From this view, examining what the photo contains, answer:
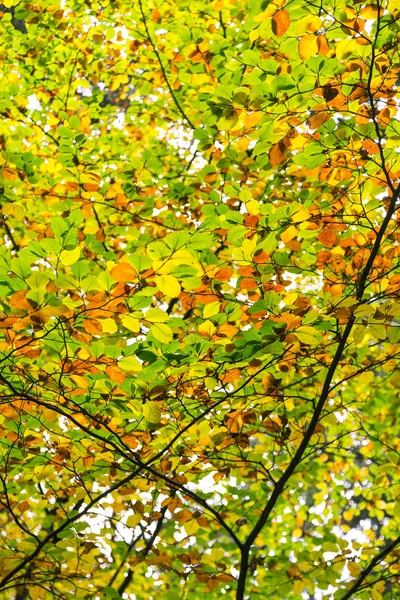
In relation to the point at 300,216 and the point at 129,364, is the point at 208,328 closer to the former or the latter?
the point at 129,364

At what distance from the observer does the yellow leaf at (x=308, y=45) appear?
6.21ft

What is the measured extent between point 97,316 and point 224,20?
3.78 metres

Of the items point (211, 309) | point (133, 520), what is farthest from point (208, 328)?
point (133, 520)

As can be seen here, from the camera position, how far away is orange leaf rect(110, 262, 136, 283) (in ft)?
5.15

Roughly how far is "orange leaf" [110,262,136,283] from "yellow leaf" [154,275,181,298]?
8cm

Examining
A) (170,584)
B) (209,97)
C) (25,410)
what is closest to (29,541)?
(25,410)

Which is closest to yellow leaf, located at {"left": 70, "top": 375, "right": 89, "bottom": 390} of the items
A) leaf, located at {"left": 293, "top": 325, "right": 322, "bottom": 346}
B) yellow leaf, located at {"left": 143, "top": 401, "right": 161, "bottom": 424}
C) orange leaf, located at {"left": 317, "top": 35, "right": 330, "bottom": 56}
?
yellow leaf, located at {"left": 143, "top": 401, "right": 161, "bottom": 424}

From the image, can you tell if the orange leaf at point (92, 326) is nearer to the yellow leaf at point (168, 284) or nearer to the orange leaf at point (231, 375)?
the yellow leaf at point (168, 284)

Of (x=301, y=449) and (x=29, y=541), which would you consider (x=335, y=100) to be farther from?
(x=29, y=541)

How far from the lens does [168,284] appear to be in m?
1.59

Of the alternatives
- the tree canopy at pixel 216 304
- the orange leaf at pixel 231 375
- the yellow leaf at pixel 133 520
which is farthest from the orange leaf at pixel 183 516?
the orange leaf at pixel 231 375

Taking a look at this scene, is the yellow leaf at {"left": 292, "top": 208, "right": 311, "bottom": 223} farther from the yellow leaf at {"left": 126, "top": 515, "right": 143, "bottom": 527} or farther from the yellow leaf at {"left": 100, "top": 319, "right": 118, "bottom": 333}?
the yellow leaf at {"left": 126, "top": 515, "right": 143, "bottom": 527}

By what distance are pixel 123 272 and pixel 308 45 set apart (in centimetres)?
109

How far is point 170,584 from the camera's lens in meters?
3.89
